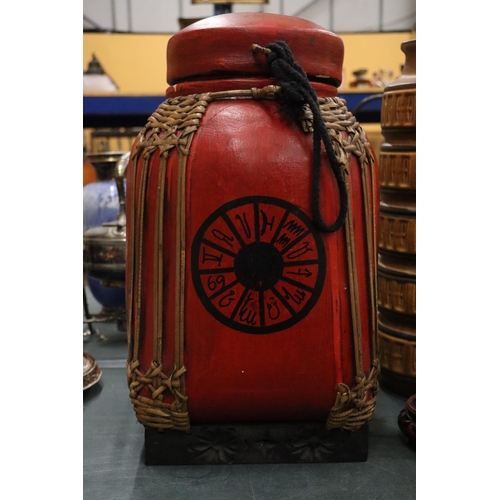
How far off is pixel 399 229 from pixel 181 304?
530 mm

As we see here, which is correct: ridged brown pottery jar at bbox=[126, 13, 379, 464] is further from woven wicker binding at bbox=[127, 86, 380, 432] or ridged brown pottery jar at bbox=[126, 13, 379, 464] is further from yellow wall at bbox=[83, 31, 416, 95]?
yellow wall at bbox=[83, 31, 416, 95]

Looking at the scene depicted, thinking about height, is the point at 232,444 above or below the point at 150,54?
below

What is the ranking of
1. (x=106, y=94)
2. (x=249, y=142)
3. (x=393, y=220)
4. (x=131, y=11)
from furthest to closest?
(x=131, y=11) → (x=106, y=94) → (x=393, y=220) → (x=249, y=142)

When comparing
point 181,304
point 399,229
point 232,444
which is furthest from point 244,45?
point 232,444

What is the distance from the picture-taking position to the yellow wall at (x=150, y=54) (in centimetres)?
280

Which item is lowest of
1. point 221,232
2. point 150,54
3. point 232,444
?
point 232,444

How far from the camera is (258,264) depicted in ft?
2.87

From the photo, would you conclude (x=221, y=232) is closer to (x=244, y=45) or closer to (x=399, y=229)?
(x=244, y=45)

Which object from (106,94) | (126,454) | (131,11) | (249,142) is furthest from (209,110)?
(131,11)

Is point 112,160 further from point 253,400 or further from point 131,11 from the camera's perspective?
point 131,11

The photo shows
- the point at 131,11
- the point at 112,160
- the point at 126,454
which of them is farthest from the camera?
the point at 131,11

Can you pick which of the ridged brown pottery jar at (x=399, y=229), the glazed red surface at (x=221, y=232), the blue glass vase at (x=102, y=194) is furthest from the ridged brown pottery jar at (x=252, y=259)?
the blue glass vase at (x=102, y=194)

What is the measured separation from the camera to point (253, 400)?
0.90m

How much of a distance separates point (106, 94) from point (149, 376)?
155 cm
